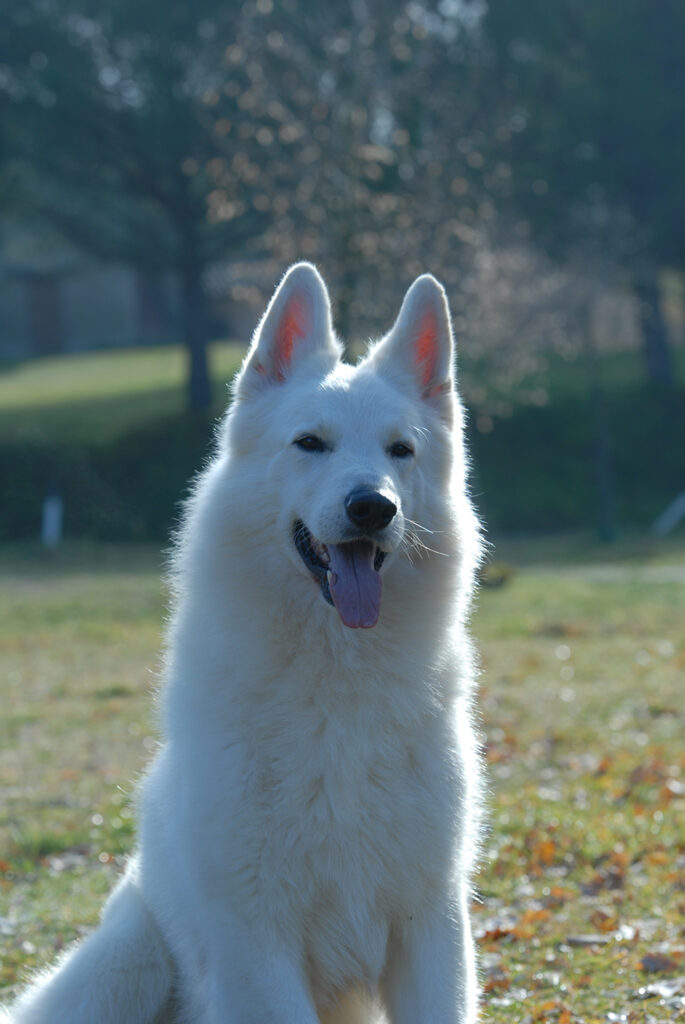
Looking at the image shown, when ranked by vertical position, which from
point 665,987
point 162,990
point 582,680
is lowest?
point 582,680

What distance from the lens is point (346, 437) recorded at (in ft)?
13.2

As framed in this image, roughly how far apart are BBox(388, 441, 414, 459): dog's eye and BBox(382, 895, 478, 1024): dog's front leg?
1420 mm

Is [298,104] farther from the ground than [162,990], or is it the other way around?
[298,104]

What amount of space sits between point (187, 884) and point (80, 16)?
92.8ft

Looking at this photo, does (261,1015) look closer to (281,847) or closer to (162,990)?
(281,847)

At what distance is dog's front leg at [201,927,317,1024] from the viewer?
346 centimetres

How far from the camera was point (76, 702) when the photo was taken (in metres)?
11.1

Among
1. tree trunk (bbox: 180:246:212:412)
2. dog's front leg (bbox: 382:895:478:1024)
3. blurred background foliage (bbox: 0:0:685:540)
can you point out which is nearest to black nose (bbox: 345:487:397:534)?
dog's front leg (bbox: 382:895:478:1024)

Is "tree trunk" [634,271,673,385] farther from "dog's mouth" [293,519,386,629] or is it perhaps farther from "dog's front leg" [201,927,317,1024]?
"dog's front leg" [201,927,317,1024]

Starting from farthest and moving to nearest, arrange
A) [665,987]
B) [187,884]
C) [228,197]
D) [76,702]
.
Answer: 1. [228,197]
2. [76,702]
3. [665,987]
4. [187,884]

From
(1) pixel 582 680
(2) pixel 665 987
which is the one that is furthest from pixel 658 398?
(2) pixel 665 987

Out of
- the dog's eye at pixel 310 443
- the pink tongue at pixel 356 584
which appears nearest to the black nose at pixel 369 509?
the pink tongue at pixel 356 584

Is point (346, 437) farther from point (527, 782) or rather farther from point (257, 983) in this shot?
point (527, 782)

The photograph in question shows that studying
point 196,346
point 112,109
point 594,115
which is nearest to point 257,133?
point 112,109
